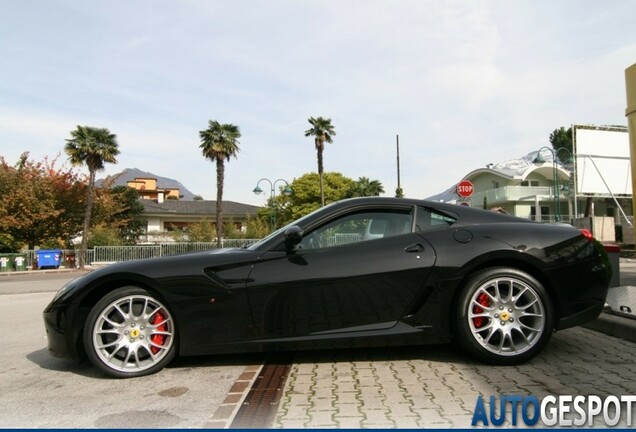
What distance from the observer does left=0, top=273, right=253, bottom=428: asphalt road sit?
276 cm

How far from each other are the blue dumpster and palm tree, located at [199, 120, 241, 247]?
393 inches

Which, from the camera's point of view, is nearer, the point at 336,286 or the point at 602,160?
the point at 336,286

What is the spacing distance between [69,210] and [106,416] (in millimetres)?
31936

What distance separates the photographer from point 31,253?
2702 centimetres

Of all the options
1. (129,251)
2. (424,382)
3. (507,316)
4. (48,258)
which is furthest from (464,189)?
(48,258)

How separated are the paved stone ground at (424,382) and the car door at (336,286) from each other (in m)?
0.38

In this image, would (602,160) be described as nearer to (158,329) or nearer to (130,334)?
(158,329)

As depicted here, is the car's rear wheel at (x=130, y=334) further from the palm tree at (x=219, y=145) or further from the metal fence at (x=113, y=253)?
the palm tree at (x=219, y=145)

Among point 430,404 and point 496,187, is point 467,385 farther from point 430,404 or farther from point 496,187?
point 496,187

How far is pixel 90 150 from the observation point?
28797mm

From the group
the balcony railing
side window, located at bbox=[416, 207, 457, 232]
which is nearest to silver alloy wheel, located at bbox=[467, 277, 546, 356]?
side window, located at bbox=[416, 207, 457, 232]

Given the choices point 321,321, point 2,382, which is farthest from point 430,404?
point 2,382

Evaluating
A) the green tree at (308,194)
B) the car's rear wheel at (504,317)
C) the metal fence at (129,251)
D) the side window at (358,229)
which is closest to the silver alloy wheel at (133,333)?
the side window at (358,229)

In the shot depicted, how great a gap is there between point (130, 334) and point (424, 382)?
217cm
